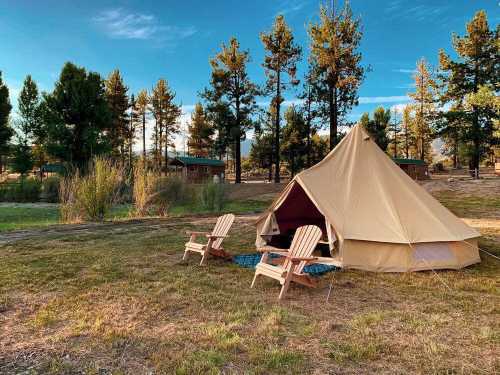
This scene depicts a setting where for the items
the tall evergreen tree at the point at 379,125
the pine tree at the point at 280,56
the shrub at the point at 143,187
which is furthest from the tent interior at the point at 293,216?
the tall evergreen tree at the point at 379,125

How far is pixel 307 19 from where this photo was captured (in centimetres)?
2702

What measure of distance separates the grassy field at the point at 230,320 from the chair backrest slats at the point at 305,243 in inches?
20.1

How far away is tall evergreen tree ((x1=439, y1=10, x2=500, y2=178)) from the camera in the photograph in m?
27.4

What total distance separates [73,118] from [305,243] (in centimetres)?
2712

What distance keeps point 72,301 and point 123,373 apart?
2.13m

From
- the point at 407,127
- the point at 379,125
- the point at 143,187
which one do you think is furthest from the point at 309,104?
the point at 143,187

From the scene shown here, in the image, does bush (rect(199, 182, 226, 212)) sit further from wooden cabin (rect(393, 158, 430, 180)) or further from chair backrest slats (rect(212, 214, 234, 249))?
wooden cabin (rect(393, 158, 430, 180))

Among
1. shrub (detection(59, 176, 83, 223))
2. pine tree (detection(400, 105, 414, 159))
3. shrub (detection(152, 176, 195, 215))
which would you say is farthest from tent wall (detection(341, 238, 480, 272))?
pine tree (detection(400, 105, 414, 159))

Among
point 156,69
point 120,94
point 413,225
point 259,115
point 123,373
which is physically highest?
point 156,69

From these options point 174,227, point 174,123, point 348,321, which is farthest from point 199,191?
point 174,123

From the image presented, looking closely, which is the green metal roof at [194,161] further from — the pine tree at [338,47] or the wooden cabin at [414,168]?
the wooden cabin at [414,168]

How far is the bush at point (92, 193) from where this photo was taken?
12008mm

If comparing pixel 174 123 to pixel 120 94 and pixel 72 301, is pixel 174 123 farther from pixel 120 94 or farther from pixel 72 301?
pixel 72 301

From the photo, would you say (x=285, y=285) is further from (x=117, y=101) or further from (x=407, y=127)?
(x=407, y=127)
